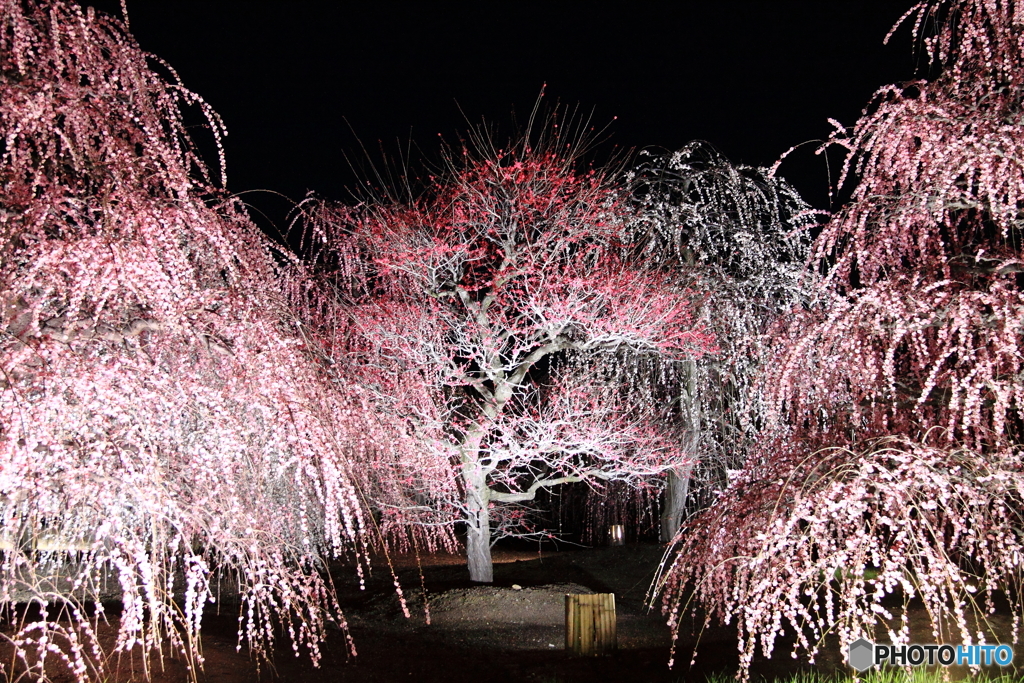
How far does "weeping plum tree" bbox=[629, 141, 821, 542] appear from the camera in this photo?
10352 millimetres

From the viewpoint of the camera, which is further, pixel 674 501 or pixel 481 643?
pixel 674 501

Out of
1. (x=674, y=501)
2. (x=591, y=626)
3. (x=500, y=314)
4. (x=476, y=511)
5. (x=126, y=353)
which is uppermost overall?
(x=500, y=314)

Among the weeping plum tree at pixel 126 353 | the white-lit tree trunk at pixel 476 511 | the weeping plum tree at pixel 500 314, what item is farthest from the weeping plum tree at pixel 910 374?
the white-lit tree trunk at pixel 476 511

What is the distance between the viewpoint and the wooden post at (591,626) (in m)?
6.44

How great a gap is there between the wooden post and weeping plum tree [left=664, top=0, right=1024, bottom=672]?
179 cm

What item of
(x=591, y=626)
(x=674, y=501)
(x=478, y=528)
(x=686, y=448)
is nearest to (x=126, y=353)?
(x=591, y=626)

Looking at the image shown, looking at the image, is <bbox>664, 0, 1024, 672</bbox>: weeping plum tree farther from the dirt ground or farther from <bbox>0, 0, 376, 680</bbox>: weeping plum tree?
<bbox>0, 0, 376, 680</bbox>: weeping plum tree

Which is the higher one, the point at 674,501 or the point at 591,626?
the point at 674,501

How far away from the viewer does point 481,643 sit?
7609 millimetres

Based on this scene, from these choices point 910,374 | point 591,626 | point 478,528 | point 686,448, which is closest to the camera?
point 910,374

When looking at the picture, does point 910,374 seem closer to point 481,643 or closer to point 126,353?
point 481,643

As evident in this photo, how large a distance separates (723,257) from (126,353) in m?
8.64

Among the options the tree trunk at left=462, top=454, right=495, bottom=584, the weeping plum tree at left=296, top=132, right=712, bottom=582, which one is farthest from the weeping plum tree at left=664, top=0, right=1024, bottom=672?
the tree trunk at left=462, top=454, right=495, bottom=584

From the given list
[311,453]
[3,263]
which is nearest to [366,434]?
[311,453]
